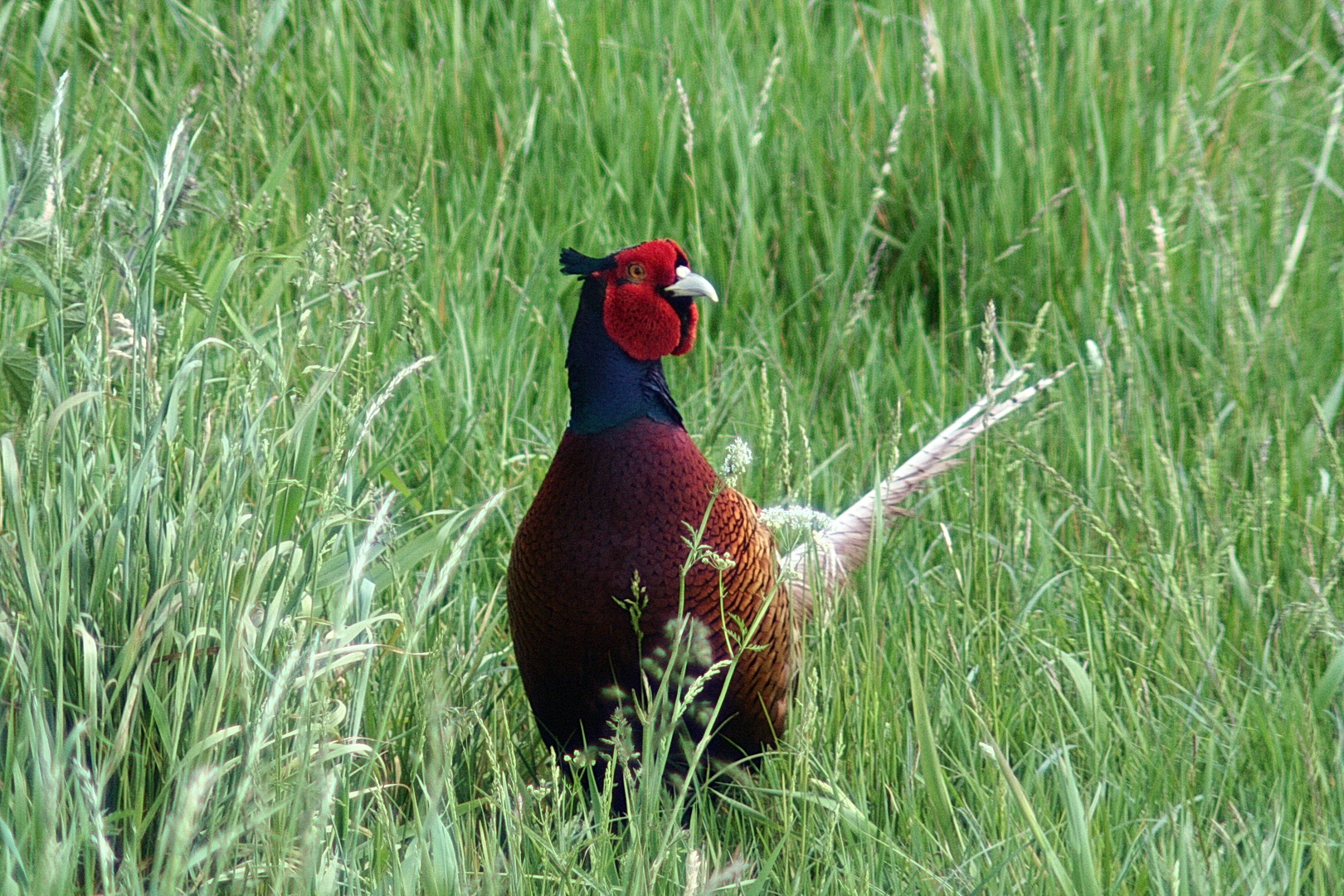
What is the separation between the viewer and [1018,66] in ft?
12.1

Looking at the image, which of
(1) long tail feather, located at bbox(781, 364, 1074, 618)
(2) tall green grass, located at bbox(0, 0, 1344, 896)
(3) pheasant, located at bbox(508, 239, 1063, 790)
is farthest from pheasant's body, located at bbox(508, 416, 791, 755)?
(1) long tail feather, located at bbox(781, 364, 1074, 618)

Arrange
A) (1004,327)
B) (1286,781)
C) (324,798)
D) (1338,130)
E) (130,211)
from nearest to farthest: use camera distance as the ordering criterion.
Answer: (324,798) < (1286,781) < (130,211) < (1004,327) < (1338,130)

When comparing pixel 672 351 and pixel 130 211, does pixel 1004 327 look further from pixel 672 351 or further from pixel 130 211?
pixel 130 211

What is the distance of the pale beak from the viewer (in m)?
2.30

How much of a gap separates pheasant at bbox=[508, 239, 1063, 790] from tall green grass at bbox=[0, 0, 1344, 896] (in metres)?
0.12

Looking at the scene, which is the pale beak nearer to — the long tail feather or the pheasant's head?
the pheasant's head

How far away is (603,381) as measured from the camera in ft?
7.59

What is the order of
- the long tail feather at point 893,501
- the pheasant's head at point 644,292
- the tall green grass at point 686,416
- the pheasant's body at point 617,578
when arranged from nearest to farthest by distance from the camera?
1. the tall green grass at point 686,416
2. the pheasant's body at point 617,578
3. the pheasant's head at point 644,292
4. the long tail feather at point 893,501

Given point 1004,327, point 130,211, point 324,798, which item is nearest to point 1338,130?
point 1004,327

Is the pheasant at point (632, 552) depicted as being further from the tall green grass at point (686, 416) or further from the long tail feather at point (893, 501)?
the long tail feather at point (893, 501)

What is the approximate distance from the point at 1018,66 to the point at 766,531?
1769 millimetres

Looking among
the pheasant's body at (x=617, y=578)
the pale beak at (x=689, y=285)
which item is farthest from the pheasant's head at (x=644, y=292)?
the pheasant's body at (x=617, y=578)

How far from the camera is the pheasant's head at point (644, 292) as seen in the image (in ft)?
7.62

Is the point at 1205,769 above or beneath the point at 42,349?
beneath
